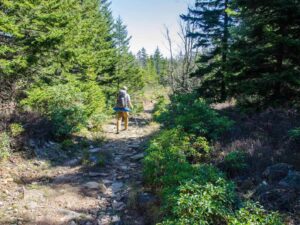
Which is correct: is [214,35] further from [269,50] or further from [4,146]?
[4,146]

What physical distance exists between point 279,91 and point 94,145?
7.05 metres

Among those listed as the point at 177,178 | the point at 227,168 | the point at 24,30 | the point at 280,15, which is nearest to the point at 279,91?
the point at 280,15

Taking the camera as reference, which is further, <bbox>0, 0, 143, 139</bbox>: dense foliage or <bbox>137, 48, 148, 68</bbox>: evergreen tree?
<bbox>137, 48, 148, 68</bbox>: evergreen tree

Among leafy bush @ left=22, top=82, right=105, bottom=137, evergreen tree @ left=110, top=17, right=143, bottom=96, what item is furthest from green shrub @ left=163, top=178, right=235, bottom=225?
evergreen tree @ left=110, top=17, right=143, bottom=96

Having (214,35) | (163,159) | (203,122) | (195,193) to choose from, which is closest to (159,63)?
(214,35)

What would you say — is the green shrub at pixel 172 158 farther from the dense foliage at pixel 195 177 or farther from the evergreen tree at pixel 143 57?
the evergreen tree at pixel 143 57

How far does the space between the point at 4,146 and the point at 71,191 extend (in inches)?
104

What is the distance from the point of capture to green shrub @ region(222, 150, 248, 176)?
20.0 feet

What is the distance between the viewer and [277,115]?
8562 mm

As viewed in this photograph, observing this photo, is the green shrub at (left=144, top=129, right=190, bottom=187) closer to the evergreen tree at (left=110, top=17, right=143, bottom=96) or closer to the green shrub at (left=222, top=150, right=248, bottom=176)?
the green shrub at (left=222, top=150, right=248, bottom=176)

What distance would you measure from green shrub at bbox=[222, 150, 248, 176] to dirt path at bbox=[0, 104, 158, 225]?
2254 millimetres

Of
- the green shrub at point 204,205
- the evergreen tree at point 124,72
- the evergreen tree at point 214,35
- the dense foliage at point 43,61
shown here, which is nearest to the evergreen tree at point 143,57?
the evergreen tree at point 124,72

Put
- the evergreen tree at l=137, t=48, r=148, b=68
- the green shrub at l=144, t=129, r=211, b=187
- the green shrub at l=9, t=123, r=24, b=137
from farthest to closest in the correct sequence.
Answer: the evergreen tree at l=137, t=48, r=148, b=68 < the green shrub at l=9, t=123, r=24, b=137 < the green shrub at l=144, t=129, r=211, b=187

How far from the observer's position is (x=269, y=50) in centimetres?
910
